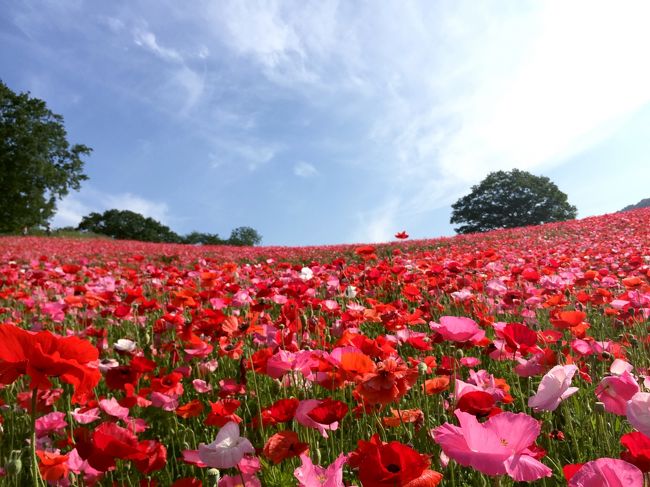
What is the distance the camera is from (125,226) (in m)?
61.6

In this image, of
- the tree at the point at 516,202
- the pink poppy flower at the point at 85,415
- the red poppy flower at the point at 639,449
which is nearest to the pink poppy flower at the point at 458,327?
the red poppy flower at the point at 639,449

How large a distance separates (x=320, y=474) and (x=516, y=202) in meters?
53.5

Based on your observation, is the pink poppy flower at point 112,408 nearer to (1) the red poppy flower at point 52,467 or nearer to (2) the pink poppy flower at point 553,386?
(1) the red poppy flower at point 52,467

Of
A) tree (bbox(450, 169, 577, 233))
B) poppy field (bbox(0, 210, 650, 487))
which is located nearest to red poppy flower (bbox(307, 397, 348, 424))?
poppy field (bbox(0, 210, 650, 487))

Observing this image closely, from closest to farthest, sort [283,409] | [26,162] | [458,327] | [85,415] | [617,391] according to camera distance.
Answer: [617,391]
[283,409]
[458,327]
[85,415]
[26,162]

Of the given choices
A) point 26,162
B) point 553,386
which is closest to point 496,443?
point 553,386

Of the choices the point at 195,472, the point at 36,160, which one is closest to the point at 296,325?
the point at 195,472

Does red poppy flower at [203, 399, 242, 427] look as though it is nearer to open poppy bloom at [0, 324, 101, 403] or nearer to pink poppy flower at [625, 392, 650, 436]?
open poppy bloom at [0, 324, 101, 403]

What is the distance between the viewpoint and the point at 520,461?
0.89m

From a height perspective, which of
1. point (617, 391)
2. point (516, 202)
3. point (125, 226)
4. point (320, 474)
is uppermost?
point (125, 226)

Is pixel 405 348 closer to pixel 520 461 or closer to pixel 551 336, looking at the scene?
pixel 551 336

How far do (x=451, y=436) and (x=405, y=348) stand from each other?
266cm

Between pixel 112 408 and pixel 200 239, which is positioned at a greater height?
pixel 200 239

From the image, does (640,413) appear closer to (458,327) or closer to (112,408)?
(458,327)
